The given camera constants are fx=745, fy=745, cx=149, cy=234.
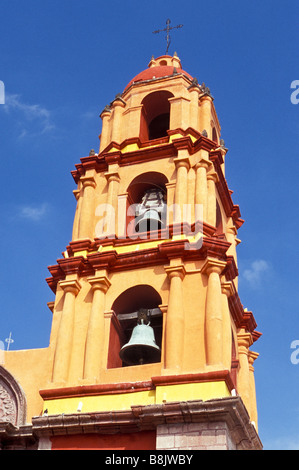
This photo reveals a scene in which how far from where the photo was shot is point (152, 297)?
14.1 metres

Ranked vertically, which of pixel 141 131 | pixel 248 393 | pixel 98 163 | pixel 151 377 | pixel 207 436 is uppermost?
pixel 141 131

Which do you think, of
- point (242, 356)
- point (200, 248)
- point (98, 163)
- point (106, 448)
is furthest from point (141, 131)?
point (106, 448)

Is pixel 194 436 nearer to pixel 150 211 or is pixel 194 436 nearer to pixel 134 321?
pixel 134 321

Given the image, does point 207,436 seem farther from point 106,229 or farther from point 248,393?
point 106,229

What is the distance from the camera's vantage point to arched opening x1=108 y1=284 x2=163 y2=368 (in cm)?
1319

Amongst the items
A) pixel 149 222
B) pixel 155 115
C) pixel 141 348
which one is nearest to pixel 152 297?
pixel 141 348

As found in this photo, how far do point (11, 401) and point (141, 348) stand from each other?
8.06 feet

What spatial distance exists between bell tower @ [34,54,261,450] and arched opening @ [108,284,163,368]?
26 millimetres

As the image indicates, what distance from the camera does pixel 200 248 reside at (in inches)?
536

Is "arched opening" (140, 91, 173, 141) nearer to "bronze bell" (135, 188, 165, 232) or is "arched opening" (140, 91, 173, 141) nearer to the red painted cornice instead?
"bronze bell" (135, 188, 165, 232)

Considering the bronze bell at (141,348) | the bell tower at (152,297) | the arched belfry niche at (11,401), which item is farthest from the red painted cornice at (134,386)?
the bronze bell at (141,348)

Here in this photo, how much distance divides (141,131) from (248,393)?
6.47 meters

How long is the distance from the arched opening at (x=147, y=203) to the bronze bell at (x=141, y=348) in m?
2.36

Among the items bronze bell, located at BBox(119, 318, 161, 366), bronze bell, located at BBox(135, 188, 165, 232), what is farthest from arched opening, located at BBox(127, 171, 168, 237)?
bronze bell, located at BBox(119, 318, 161, 366)
